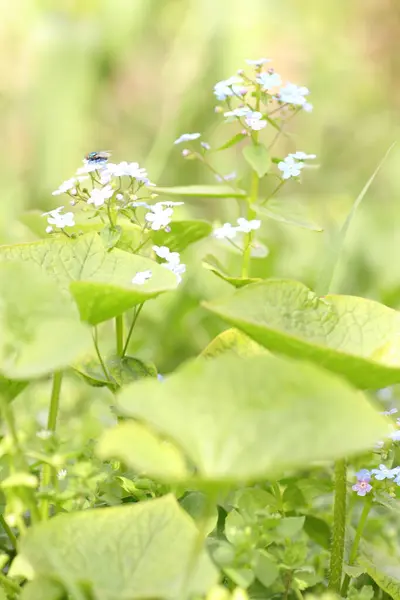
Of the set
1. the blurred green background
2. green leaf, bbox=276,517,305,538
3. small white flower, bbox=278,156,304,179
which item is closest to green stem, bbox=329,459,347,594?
green leaf, bbox=276,517,305,538

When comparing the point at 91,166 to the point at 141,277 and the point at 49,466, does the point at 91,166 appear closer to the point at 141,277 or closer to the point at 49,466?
the point at 141,277

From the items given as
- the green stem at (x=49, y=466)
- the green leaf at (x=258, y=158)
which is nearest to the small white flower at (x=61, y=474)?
the green stem at (x=49, y=466)

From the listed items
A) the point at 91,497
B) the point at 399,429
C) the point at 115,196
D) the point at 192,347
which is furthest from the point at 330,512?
the point at 192,347

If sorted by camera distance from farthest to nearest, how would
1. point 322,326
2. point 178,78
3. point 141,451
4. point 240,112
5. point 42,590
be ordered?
point 178,78
point 240,112
point 322,326
point 42,590
point 141,451

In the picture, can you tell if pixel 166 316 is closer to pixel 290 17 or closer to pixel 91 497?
pixel 91 497

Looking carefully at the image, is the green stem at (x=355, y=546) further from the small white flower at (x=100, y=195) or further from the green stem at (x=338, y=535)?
the small white flower at (x=100, y=195)

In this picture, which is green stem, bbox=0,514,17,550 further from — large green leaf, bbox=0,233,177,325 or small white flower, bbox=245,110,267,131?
small white flower, bbox=245,110,267,131

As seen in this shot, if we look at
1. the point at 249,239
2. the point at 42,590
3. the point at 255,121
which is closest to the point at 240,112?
the point at 255,121
